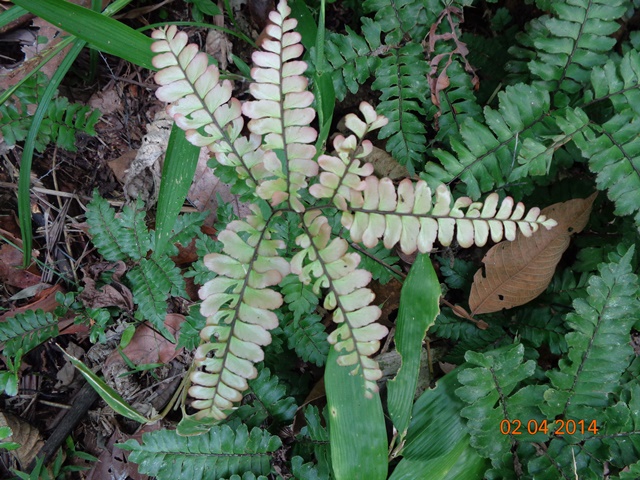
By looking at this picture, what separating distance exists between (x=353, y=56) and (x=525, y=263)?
1.01 meters

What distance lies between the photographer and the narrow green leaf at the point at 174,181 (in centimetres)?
183

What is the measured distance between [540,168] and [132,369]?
1810 millimetres

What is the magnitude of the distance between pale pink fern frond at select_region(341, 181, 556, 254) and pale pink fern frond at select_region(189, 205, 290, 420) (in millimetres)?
263

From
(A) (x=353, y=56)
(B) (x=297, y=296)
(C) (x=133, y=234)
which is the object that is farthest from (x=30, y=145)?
(A) (x=353, y=56)

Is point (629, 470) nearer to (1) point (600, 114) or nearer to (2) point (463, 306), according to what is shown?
(2) point (463, 306)

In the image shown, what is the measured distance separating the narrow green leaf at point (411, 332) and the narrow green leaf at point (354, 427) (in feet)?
0.33

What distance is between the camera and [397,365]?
2021 mm

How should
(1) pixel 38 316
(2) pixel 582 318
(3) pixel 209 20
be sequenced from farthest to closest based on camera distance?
(3) pixel 209 20 < (1) pixel 38 316 < (2) pixel 582 318

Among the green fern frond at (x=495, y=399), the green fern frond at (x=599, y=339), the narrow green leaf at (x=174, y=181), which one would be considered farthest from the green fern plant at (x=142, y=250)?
the green fern frond at (x=599, y=339)

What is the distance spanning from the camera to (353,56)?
1.99 meters

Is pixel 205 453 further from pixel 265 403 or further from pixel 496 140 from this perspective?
pixel 496 140

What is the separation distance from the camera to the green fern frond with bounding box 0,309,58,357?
2057 mm

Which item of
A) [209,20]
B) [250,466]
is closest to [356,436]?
[250,466]

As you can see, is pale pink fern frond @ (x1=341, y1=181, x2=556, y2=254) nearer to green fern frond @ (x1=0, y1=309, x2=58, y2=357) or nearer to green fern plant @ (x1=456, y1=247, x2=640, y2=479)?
green fern plant @ (x1=456, y1=247, x2=640, y2=479)
